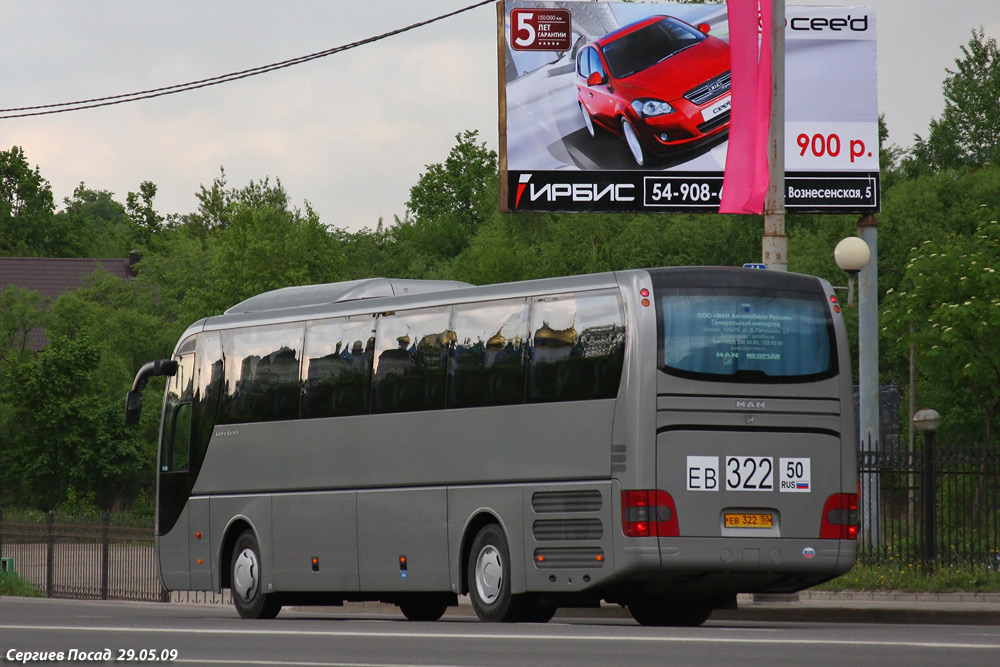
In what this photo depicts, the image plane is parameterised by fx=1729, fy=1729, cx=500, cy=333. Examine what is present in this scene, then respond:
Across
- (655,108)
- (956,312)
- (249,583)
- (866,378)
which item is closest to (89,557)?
(249,583)

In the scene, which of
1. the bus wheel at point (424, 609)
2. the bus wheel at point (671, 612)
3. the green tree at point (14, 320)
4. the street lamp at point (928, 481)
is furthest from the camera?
the green tree at point (14, 320)

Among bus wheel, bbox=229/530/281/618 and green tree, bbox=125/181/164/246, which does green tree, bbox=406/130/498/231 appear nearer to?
green tree, bbox=125/181/164/246

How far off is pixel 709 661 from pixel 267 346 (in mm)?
10593

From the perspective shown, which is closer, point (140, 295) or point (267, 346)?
point (267, 346)

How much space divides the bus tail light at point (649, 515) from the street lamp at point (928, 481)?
663 cm

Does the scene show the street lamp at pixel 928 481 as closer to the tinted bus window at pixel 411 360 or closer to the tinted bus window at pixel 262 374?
the tinted bus window at pixel 411 360

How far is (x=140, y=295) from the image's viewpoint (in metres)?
67.9

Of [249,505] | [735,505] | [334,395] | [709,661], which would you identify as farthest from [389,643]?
[249,505]

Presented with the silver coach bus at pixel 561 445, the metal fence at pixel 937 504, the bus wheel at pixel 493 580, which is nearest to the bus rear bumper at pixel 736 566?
the silver coach bus at pixel 561 445

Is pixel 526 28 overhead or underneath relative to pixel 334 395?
overhead

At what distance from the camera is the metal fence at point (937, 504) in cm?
2038

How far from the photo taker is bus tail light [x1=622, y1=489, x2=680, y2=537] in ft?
47.8

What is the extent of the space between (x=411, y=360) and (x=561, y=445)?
2622mm

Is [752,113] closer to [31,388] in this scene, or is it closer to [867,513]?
[867,513]
